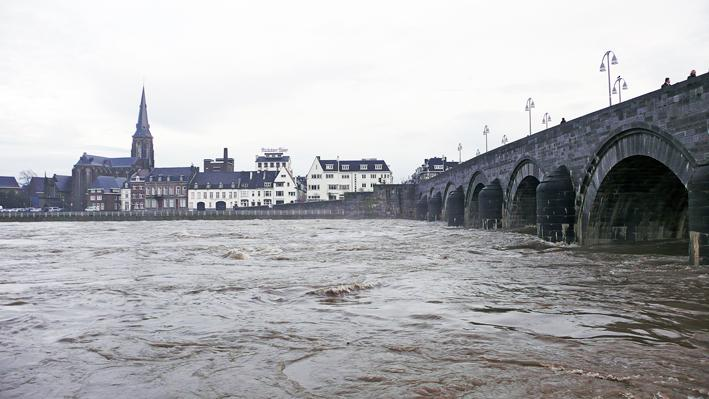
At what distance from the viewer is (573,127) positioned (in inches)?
853

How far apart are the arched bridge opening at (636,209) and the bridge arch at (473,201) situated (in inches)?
822

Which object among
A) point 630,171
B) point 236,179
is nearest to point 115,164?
point 236,179

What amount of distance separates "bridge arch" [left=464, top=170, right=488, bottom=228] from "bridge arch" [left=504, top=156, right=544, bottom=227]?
8657mm

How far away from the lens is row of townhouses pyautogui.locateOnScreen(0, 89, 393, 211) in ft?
350

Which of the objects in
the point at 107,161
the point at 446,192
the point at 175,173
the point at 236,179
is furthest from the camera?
the point at 107,161

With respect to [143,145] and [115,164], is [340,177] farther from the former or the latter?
[115,164]

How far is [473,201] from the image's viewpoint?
142 feet

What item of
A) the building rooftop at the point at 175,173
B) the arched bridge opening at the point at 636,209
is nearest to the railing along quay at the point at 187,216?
the building rooftop at the point at 175,173

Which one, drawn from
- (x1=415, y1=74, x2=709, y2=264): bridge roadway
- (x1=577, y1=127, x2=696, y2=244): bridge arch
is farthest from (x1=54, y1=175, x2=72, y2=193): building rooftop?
(x1=577, y1=127, x2=696, y2=244): bridge arch

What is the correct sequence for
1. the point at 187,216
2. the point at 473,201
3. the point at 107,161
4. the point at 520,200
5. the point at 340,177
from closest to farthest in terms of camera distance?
1. the point at 520,200
2. the point at 473,201
3. the point at 187,216
4. the point at 340,177
5. the point at 107,161

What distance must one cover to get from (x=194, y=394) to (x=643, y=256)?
15.2m

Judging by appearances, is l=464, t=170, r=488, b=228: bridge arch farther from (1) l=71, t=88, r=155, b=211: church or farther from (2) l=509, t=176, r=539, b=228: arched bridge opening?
(1) l=71, t=88, r=155, b=211: church

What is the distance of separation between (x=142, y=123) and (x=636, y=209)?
142 m

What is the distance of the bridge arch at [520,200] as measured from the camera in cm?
3073
